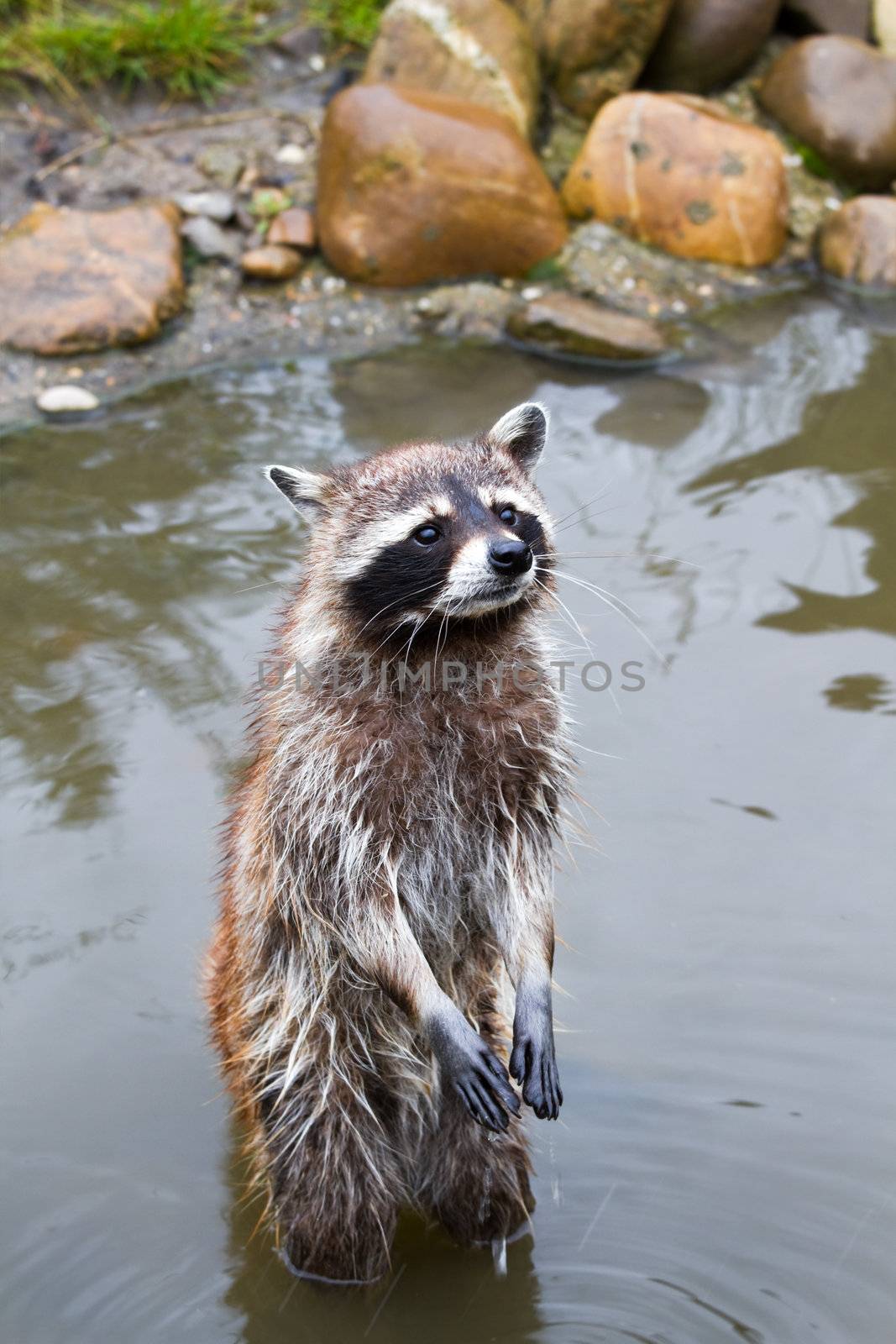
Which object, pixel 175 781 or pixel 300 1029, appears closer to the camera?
pixel 300 1029

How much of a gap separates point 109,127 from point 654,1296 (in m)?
7.29

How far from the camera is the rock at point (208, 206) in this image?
7961mm

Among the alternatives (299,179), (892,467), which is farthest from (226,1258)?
(299,179)

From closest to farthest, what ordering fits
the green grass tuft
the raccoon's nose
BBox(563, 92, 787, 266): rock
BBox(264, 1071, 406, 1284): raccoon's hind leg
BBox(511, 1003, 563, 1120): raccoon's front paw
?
the raccoon's nose
BBox(511, 1003, 563, 1120): raccoon's front paw
BBox(264, 1071, 406, 1284): raccoon's hind leg
BBox(563, 92, 787, 266): rock
the green grass tuft

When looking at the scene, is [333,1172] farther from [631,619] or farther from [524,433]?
[631,619]

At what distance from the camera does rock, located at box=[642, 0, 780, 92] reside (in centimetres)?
862

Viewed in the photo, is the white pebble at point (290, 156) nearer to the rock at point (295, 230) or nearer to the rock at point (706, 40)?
the rock at point (295, 230)

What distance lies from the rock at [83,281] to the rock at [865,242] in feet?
12.6

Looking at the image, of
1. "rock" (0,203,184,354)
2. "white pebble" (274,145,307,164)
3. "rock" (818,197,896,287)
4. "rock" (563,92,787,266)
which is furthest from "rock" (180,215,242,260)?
"rock" (818,197,896,287)

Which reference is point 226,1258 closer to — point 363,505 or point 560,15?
point 363,505

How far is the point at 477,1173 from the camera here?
12.2 ft

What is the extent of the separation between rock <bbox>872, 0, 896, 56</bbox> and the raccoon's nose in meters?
7.24

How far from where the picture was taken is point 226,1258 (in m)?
3.84

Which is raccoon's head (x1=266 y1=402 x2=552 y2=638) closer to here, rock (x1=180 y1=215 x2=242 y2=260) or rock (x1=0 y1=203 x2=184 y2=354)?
rock (x1=0 y1=203 x2=184 y2=354)
